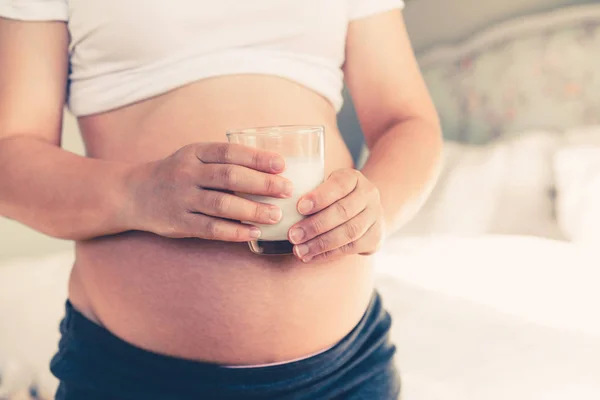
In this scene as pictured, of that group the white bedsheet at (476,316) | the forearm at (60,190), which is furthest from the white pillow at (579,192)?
the forearm at (60,190)

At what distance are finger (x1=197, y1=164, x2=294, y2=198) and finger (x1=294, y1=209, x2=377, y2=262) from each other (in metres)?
0.05

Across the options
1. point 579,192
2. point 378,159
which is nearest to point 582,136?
point 579,192

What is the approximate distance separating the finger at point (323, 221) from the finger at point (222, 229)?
4cm

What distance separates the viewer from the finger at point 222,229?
1.52ft

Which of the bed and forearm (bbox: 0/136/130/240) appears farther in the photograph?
the bed

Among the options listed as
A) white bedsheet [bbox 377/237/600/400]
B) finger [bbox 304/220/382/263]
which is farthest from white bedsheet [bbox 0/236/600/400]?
finger [bbox 304/220/382/263]

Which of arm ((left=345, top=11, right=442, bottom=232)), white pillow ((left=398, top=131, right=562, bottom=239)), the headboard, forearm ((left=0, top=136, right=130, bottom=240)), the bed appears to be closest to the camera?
forearm ((left=0, top=136, right=130, bottom=240))

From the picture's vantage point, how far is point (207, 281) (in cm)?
57

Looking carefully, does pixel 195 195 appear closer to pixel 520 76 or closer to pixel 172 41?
pixel 172 41

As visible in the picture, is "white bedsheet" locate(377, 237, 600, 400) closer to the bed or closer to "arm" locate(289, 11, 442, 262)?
the bed

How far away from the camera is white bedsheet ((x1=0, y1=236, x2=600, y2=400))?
2.56 feet

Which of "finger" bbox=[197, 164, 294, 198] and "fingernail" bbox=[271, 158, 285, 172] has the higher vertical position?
"fingernail" bbox=[271, 158, 285, 172]

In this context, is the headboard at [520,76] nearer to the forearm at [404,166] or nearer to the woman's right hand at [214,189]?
the forearm at [404,166]

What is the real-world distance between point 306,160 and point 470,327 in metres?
0.61
